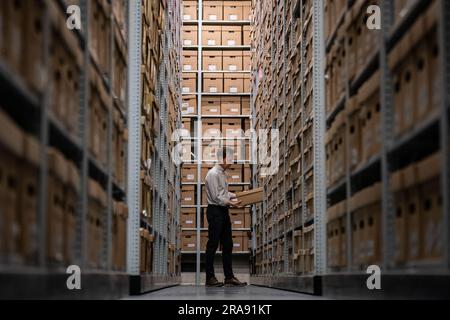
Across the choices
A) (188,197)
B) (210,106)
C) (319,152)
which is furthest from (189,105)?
(319,152)

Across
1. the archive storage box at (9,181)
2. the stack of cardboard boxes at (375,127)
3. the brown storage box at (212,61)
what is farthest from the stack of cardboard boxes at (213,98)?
the archive storage box at (9,181)

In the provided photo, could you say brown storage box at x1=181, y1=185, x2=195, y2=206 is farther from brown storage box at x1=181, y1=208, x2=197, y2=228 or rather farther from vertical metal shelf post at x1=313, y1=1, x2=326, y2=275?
vertical metal shelf post at x1=313, y1=1, x2=326, y2=275

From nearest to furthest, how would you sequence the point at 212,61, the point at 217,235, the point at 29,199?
the point at 29,199, the point at 217,235, the point at 212,61

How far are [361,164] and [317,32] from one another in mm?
1613

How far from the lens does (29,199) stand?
2.15m

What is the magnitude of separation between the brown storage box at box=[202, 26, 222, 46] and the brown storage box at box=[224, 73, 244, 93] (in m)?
0.63

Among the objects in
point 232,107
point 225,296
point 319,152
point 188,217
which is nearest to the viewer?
point 225,296

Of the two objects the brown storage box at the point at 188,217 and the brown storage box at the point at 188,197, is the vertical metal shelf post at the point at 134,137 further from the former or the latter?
the brown storage box at the point at 188,197

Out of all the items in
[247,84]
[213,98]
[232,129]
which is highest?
[247,84]

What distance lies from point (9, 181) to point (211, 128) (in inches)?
391

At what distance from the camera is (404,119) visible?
9.09 ft

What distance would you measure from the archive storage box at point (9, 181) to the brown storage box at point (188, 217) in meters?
9.65

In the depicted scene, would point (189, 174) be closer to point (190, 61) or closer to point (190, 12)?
point (190, 61)

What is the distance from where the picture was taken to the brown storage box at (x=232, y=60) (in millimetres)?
12062
